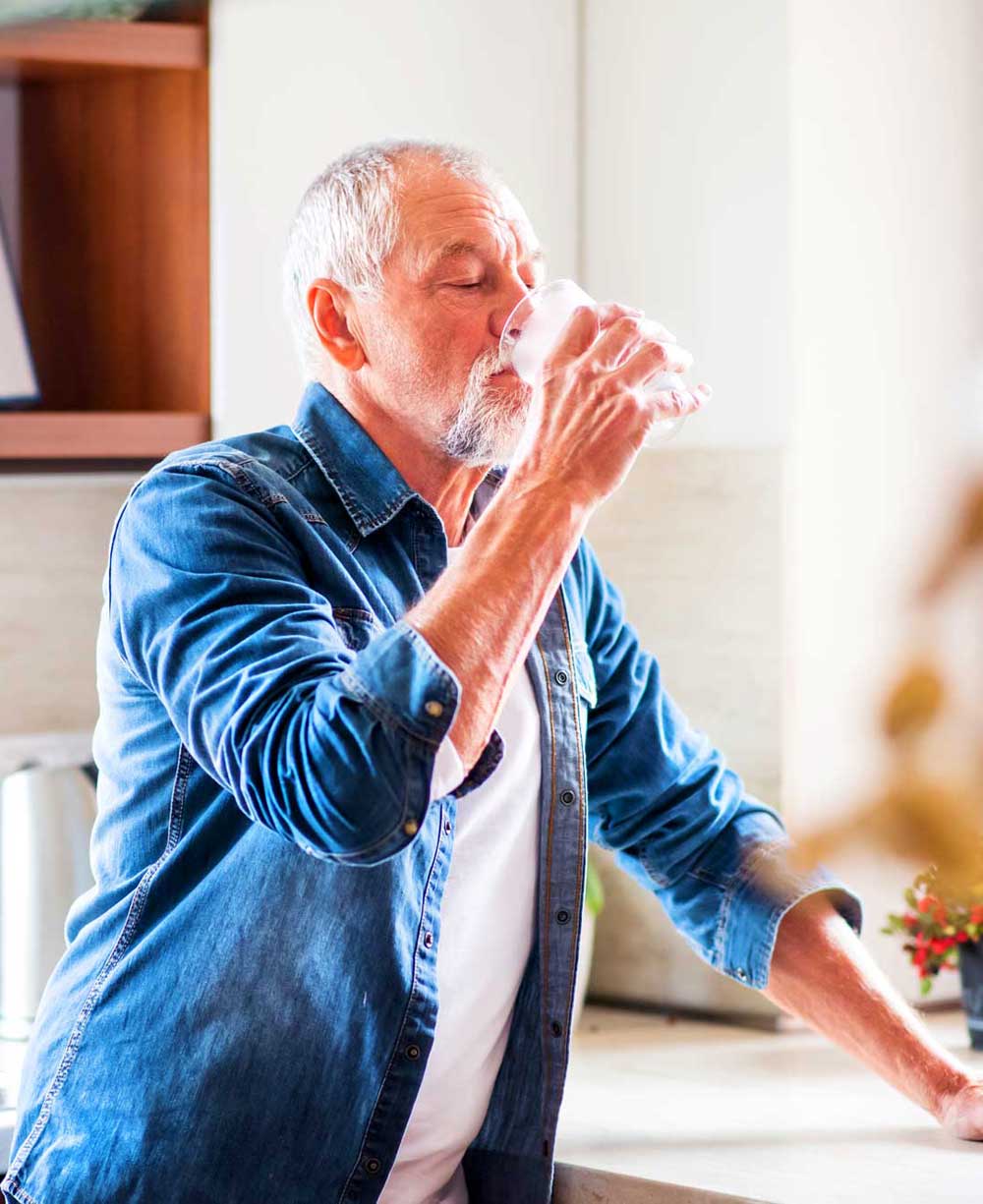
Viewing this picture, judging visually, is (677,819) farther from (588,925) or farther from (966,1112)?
(588,925)

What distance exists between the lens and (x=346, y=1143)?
0.99 meters

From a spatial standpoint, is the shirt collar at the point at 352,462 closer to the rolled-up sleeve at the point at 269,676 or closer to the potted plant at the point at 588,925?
the rolled-up sleeve at the point at 269,676

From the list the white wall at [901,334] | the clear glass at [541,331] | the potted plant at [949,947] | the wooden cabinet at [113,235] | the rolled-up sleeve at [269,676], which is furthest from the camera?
the wooden cabinet at [113,235]

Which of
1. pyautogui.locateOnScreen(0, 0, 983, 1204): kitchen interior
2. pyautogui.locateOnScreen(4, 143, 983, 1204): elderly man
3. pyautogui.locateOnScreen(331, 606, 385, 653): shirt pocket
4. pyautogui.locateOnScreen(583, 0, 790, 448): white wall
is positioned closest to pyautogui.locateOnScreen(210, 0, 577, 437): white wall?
pyautogui.locateOnScreen(0, 0, 983, 1204): kitchen interior

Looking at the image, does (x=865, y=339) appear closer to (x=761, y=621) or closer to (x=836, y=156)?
(x=836, y=156)

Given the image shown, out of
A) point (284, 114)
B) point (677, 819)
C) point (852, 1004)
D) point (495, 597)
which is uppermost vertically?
point (284, 114)

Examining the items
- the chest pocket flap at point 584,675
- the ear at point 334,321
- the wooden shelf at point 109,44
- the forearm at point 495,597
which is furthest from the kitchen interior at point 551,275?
the forearm at point 495,597

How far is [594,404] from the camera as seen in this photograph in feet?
3.05

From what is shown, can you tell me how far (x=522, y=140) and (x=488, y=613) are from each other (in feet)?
3.48

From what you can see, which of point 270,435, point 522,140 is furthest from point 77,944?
point 522,140

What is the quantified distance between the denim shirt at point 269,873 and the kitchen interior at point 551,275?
0.40 m

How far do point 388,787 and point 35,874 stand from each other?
38.8 inches

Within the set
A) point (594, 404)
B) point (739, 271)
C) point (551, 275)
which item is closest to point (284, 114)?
point (551, 275)

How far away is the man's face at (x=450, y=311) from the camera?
1.12 metres
